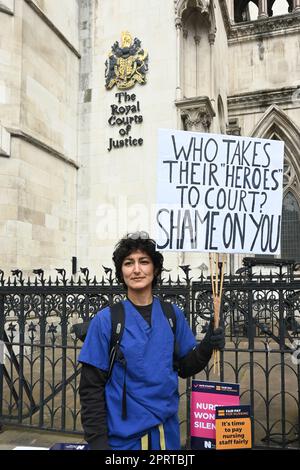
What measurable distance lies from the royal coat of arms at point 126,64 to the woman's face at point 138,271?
11.6 m

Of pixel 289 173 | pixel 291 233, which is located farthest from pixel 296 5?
pixel 291 233

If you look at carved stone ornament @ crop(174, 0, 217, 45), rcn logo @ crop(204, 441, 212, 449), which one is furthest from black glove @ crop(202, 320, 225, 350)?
carved stone ornament @ crop(174, 0, 217, 45)

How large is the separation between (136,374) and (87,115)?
12592 millimetres

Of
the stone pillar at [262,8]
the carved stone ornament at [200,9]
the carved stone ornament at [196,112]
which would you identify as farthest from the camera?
the stone pillar at [262,8]

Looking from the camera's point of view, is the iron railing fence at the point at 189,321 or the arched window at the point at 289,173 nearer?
the iron railing fence at the point at 189,321

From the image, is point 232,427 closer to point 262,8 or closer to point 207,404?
point 207,404

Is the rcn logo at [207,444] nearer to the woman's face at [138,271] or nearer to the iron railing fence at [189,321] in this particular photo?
the woman's face at [138,271]

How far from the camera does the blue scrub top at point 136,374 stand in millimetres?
2219

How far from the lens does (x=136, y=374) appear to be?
7.34 ft

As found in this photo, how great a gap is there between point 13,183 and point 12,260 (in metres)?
1.87

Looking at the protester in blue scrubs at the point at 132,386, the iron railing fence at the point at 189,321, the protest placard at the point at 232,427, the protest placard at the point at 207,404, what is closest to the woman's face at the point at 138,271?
the protester in blue scrubs at the point at 132,386

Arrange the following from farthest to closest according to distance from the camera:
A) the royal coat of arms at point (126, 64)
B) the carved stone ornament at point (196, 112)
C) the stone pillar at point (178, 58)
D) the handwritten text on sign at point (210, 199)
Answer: the royal coat of arms at point (126, 64), the stone pillar at point (178, 58), the carved stone ornament at point (196, 112), the handwritten text on sign at point (210, 199)

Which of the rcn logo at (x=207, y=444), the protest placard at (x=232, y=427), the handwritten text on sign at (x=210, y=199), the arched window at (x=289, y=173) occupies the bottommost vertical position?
the rcn logo at (x=207, y=444)

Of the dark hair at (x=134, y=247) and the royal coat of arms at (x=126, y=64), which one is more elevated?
the royal coat of arms at (x=126, y=64)
